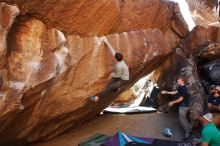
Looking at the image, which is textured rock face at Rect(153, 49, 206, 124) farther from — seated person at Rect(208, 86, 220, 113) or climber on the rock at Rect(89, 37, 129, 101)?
climber on the rock at Rect(89, 37, 129, 101)

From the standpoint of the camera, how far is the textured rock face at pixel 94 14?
298 inches

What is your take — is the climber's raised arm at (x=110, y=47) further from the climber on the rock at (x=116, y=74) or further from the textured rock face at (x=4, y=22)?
the textured rock face at (x=4, y=22)

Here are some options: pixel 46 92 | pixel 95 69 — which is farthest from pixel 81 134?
pixel 46 92

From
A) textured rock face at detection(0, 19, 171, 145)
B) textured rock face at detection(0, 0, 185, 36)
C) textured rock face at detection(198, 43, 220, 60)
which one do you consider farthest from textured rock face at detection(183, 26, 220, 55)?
textured rock face at detection(0, 19, 171, 145)

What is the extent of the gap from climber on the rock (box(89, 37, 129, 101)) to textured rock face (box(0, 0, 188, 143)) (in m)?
0.19

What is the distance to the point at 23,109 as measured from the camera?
25.0 feet

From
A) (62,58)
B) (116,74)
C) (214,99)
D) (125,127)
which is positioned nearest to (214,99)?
(214,99)

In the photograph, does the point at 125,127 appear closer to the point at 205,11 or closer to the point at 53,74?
the point at 53,74

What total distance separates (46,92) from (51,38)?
4.28 ft

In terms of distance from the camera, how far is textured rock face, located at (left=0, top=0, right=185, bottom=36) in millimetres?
7575

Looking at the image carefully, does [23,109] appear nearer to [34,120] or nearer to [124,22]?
[34,120]

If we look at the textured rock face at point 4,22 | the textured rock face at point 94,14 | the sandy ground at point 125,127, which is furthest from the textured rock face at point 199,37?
the textured rock face at point 4,22

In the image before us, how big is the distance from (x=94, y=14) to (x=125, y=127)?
434 cm

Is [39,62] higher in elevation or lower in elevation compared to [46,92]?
higher
